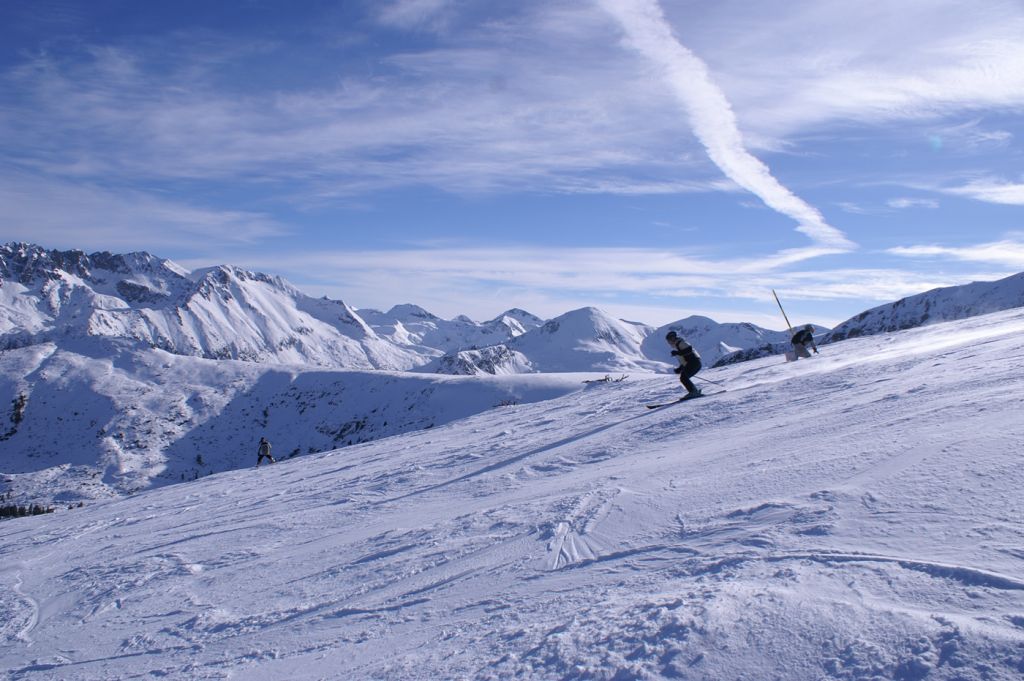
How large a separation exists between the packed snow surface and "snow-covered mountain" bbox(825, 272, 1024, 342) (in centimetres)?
12104

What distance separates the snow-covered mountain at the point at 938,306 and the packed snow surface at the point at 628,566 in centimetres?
12104

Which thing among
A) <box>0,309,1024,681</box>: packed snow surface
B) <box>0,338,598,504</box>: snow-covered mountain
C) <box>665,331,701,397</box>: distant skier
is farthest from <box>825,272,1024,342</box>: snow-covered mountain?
<box>0,309,1024,681</box>: packed snow surface

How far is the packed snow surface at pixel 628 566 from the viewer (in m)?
3.81

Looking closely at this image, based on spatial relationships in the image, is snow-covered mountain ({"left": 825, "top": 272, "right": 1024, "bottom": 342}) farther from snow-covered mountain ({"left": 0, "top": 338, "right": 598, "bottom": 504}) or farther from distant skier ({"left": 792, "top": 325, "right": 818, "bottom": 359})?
distant skier ({"left": 792, "top": 325, "right": 818, "bottom": 359})

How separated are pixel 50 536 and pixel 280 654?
10821 mm

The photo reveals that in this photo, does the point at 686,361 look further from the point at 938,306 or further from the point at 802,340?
the point at 938,306

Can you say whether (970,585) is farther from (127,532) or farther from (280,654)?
(127,532)

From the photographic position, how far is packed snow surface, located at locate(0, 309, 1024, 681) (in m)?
3.81

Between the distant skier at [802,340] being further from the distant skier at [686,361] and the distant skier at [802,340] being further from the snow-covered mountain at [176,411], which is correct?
the snow-covered mountain at [176,411]

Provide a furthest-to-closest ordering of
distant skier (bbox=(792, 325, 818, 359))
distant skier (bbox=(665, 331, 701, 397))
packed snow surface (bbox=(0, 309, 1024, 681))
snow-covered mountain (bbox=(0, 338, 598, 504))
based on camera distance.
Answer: snow-covered mountain (bbox=(0, 338, 598, 504)) → distant skier (bbox=(792, 325, 818, 359)) → distant skier (bbox=(665, 331, 701, 397)) → packed snow surface (bbox=(0, 309, 1024, 681))

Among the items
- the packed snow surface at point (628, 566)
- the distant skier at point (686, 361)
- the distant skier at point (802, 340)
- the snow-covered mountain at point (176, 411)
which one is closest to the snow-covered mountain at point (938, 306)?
the snow-covered mountain at point (176, 411)

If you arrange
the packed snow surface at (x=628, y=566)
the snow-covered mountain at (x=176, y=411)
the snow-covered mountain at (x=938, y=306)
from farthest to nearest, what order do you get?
the snow-covered mountain at (x=938, y=306) → the snow-covered mountain at (x=176, y=411) → the packed snow surface at (x=628, y=566)

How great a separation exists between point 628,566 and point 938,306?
512ft

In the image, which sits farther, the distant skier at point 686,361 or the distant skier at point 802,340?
the distant skier at point 802,340
